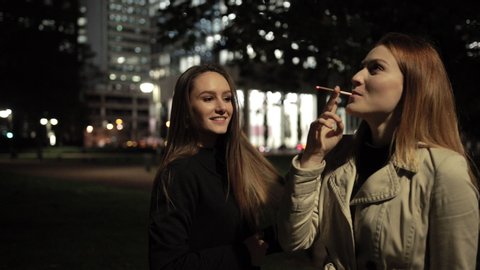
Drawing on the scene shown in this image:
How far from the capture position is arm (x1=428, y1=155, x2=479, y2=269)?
1.81 m

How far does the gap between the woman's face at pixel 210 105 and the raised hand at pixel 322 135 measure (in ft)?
1.97

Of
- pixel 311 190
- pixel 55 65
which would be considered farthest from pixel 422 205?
pixel 55 65

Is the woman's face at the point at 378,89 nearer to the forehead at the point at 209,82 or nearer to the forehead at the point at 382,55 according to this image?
the forehead at the point at 382,55

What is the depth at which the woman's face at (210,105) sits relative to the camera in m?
2.46

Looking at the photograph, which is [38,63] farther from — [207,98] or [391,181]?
[391,181]

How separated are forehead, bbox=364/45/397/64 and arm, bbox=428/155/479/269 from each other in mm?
480

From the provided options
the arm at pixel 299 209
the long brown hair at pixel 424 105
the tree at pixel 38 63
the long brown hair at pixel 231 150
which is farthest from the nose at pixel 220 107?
the tree at pixel 38 63

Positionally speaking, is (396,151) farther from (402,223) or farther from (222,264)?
(222,264)

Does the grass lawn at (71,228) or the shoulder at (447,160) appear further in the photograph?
the grass lawn at (71,228)

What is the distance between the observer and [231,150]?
8.34 feet

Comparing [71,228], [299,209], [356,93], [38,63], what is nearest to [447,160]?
[356,93]

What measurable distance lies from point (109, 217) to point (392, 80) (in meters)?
8.94

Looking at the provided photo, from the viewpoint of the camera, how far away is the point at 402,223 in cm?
188

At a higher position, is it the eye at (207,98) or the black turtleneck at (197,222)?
the eye at (207,98)
